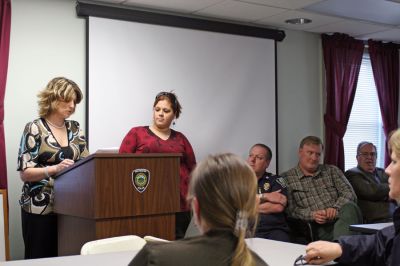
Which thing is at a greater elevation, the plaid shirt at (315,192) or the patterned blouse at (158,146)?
the patterned blouse at (158,146)

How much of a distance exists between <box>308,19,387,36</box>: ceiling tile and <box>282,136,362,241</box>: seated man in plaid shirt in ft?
4.47

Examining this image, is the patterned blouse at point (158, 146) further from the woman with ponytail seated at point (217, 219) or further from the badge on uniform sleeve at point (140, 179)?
the woman with ponytail seated at point (217, 219)

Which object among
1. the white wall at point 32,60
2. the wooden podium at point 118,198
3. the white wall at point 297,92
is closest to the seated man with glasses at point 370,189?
the white wall at point 297,92

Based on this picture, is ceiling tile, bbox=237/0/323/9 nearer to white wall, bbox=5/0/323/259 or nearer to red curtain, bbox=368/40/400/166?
white wall, bbox=5/0/323/259

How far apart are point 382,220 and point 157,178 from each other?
10.5ft

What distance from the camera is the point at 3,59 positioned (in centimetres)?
402

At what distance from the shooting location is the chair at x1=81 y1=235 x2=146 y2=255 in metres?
2.18

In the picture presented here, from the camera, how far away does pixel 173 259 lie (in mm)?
1203

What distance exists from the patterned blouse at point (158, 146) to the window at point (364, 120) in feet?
9.61

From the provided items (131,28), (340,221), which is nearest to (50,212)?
(131,28)

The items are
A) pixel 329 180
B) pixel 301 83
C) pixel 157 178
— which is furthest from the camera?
pixel 301 83

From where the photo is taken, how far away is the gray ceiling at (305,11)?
183 inches

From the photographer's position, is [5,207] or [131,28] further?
[131,28]

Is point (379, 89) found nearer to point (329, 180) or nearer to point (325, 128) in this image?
point (325, 128)
